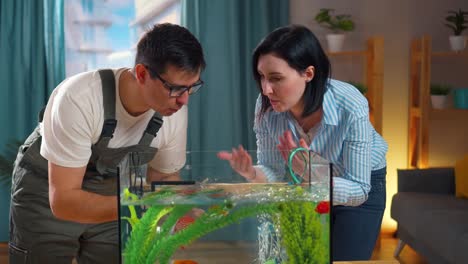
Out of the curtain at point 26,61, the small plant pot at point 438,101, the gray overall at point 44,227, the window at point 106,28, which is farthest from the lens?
the small plant pot at point 438,101

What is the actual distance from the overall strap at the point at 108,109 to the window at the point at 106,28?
9.20 ft

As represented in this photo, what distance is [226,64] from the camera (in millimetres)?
4793

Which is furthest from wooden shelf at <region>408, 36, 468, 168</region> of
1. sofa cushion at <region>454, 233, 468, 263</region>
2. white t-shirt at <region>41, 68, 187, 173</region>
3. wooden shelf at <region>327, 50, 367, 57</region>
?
white t-shirt at <region>41, 68, 187, 173</region>

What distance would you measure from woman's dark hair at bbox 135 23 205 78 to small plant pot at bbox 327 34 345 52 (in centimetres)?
291

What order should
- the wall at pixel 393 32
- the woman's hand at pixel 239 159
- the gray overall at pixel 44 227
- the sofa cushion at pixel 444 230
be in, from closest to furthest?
the woman's hand at pixel 239 159 → the gray overall at pixel 44 227 → the sofa cushion at pixel 444 230 → the wall at pixel 393 32

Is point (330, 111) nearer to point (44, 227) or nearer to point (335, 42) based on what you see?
point (44, 227)

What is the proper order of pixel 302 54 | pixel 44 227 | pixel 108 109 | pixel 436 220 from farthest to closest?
pixel 436 220, pixel 44 227, pixel 302 54, pixel 108 109

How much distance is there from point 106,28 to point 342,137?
2896 millimetres

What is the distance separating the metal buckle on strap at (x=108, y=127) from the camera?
197 centimetres

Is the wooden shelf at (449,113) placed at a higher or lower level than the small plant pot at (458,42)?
lower

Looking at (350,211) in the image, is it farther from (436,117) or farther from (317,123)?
(436,117)

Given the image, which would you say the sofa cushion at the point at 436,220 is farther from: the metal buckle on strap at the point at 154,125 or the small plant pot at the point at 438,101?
the metal buckle on strap at the point at 154,125

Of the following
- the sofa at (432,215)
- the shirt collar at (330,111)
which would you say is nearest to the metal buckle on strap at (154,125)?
the shirt collar at (330,111)

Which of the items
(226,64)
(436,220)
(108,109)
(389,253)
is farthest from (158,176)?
(389,253)
